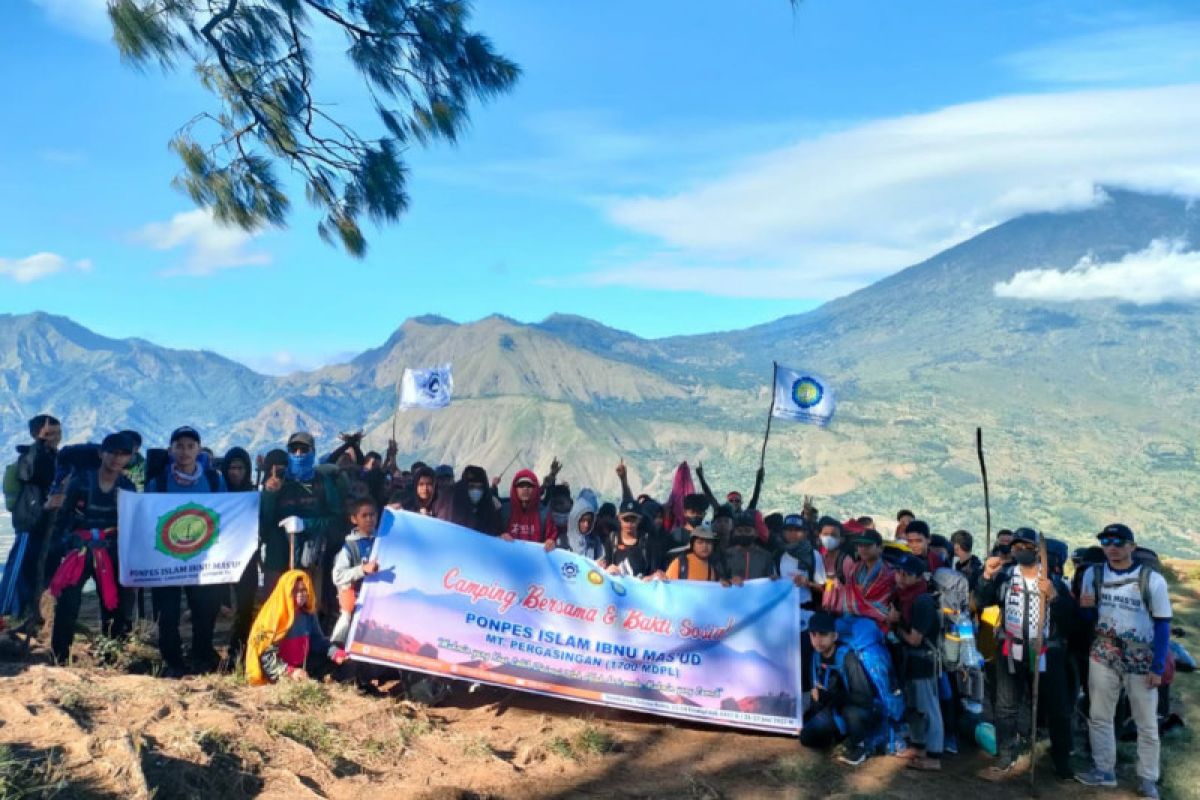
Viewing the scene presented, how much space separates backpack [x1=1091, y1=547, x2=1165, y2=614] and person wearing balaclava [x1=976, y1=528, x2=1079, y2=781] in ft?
0.94

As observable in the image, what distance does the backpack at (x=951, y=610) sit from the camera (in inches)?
278

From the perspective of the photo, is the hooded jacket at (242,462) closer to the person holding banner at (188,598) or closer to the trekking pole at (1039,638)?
the person holding banner at (188,598)

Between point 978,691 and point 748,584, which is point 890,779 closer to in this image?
point 978,691

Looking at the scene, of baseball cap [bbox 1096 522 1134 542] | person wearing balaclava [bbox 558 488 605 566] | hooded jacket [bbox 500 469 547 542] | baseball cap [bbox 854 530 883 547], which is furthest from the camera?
hooded jacket [bbox 500 469 547 542]

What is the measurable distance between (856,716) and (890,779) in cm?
52

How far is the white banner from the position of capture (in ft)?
24.4

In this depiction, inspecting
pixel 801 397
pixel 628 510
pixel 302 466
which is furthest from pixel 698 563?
pixel 801 397

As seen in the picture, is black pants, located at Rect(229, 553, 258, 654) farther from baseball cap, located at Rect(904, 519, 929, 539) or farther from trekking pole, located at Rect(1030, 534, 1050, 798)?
trekking pole, located at Rect(1030, 534, 1050, 798)

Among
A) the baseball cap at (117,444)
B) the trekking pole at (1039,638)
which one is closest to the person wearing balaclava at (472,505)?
the baseball cap at (117,444)

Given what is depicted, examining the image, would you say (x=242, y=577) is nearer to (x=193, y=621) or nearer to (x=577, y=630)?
(x=193, y=621)

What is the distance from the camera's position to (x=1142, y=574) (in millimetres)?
6309

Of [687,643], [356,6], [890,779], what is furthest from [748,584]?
[356,6]

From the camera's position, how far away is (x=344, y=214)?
8.75 m

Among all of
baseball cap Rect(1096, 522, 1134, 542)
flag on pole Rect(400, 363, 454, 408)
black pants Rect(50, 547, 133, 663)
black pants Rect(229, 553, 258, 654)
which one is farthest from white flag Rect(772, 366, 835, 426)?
black pants Rect(50, 547, 133, 663)
